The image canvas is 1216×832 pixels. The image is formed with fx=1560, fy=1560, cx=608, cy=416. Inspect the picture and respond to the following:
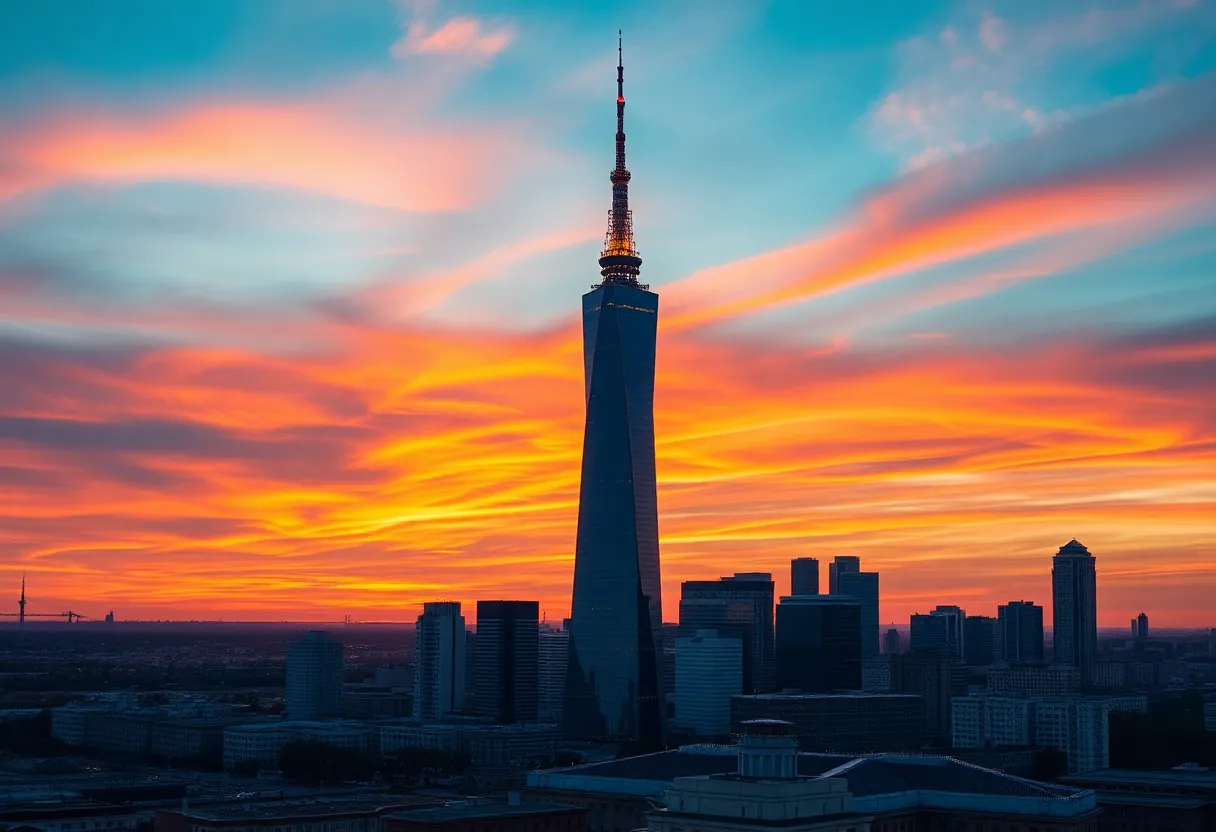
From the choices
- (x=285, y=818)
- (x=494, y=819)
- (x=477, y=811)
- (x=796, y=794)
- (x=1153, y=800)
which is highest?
(x=796, y=794)

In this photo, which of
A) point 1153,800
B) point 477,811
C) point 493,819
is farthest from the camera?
point 1153,800

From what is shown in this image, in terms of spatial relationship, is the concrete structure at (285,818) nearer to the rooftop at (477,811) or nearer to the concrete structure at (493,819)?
the rooftop at (477,811)

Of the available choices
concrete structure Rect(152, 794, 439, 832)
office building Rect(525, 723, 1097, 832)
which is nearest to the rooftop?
concrete structure Rect(152, 794, 439, 832)

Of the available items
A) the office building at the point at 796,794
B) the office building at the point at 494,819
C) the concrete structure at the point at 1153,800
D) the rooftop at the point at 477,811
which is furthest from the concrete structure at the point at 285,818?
the concrete structure at the point at 1153,800

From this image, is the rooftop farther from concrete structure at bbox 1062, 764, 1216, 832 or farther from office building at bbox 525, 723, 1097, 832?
concrete structure at bbox 1062, 764, 1216, 832

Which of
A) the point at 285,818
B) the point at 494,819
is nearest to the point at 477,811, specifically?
the point at 494,819

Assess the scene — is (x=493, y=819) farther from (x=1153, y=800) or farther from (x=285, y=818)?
(x=1153, y=800)
